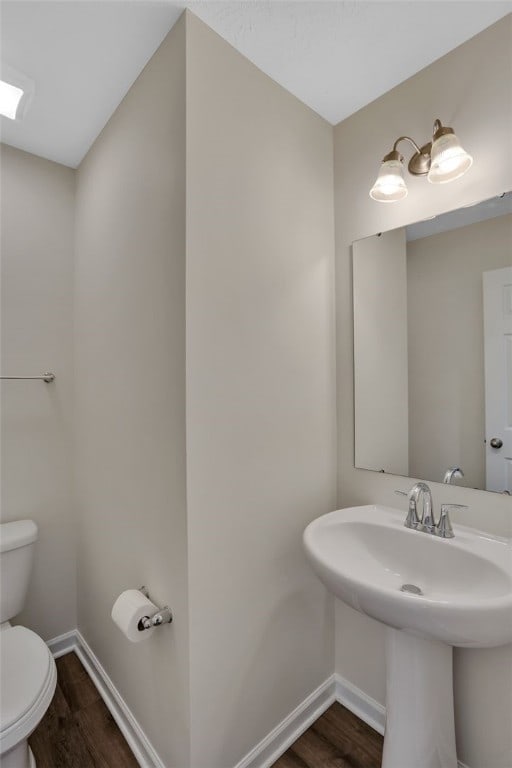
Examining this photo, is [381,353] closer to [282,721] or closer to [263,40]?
[263,40]

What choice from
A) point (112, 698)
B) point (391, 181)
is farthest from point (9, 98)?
point (112, 698)

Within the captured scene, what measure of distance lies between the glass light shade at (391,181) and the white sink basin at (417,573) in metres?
1.16

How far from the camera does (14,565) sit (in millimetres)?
1524

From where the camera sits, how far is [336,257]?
1.60 m

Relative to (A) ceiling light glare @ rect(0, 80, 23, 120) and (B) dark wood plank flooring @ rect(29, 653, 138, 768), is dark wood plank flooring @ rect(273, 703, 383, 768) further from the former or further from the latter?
(A) ceiling light glare @ rect(0, 80, 23, 120)

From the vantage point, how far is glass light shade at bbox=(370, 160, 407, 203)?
4.04 ft

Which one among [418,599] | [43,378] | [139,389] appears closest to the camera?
[418,599]

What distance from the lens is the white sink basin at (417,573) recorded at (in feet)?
A: 2.65

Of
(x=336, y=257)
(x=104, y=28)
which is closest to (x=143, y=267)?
(x=104, y=28)

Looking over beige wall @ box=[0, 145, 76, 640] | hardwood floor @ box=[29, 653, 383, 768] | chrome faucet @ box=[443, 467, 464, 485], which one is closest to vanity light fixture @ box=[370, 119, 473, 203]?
chrome faucet @ box=[443, 467, 464, 485]

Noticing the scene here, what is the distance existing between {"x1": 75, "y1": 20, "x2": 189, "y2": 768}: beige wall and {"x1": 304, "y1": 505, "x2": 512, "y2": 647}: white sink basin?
483 mm

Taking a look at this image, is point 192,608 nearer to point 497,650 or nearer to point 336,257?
point 497,650

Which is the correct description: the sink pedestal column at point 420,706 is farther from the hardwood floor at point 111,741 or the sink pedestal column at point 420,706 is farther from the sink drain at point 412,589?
the hardwood floor at point 111,741

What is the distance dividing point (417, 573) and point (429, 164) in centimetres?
138
